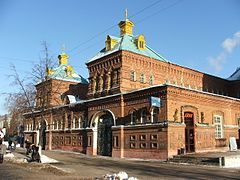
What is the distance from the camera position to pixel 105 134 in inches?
1332

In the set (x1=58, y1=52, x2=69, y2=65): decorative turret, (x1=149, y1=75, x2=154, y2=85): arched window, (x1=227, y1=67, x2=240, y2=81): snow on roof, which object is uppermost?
Answer: (x1=58, y1=52, x2=69, y2=65): decorative turret

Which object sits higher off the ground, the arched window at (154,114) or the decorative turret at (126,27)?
the decorative turret at (126,27)

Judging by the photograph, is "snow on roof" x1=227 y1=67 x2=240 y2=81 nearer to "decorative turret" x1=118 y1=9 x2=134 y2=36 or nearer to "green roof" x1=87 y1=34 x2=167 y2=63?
"green roof" x1=87 y1=34 x2=167 y2=63

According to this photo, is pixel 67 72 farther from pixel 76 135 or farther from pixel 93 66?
pixel 76 135

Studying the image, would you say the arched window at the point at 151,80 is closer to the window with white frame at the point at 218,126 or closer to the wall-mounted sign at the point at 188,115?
the window with white frame at the point at 218,126

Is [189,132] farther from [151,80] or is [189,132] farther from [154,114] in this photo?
[151,80]

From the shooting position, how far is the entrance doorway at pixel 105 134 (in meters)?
33.3

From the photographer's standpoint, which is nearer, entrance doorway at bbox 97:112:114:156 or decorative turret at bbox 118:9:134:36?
entrance doorway at bbox 97:112:114:156

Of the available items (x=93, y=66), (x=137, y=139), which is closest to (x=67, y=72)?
(x=93, y=66)

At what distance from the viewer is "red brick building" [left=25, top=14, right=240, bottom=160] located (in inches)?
1071

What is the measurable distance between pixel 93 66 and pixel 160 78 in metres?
8.86

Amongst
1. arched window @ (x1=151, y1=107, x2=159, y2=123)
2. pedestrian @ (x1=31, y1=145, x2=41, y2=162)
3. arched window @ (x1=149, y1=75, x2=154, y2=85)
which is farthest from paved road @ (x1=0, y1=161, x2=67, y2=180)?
arched window @ (x1=149, y1=75, x2=154, y2=85)

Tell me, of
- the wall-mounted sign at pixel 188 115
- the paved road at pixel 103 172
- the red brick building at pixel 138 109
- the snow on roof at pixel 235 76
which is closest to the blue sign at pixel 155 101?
the red brick building at pixel 138 109

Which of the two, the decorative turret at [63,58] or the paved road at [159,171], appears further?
the decorative turret at [63,58]
